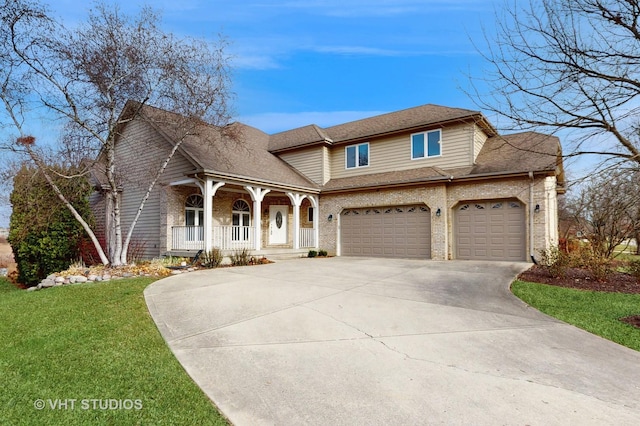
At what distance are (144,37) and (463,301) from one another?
11.8m

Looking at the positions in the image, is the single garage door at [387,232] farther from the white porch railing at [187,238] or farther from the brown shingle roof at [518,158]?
the white porch railing at [187,238]

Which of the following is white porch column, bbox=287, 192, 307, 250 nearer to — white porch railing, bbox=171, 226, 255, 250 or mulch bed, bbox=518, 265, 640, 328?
white porch railing, bbox=171, 226, 255, 250

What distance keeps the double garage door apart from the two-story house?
0.04 metres

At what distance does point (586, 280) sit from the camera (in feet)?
28.0

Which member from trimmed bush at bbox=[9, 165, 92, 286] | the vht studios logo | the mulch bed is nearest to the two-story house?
the mulch bed

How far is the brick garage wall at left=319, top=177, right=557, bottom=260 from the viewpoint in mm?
11977

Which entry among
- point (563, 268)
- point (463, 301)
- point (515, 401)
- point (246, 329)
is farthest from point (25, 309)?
point (563, 268)

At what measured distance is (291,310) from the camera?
5.57 m

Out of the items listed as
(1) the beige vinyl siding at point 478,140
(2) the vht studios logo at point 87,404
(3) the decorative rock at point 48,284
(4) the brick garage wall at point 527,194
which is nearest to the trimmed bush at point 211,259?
(3) the decorative rock at point 48,284

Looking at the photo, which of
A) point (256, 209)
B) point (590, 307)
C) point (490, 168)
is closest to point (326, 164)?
point (256, 209)

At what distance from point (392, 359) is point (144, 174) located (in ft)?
49.7

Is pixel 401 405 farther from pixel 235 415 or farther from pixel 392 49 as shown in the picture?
pixel 392 49

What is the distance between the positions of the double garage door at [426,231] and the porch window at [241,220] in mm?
4731

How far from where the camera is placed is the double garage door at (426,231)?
41.4 feet
